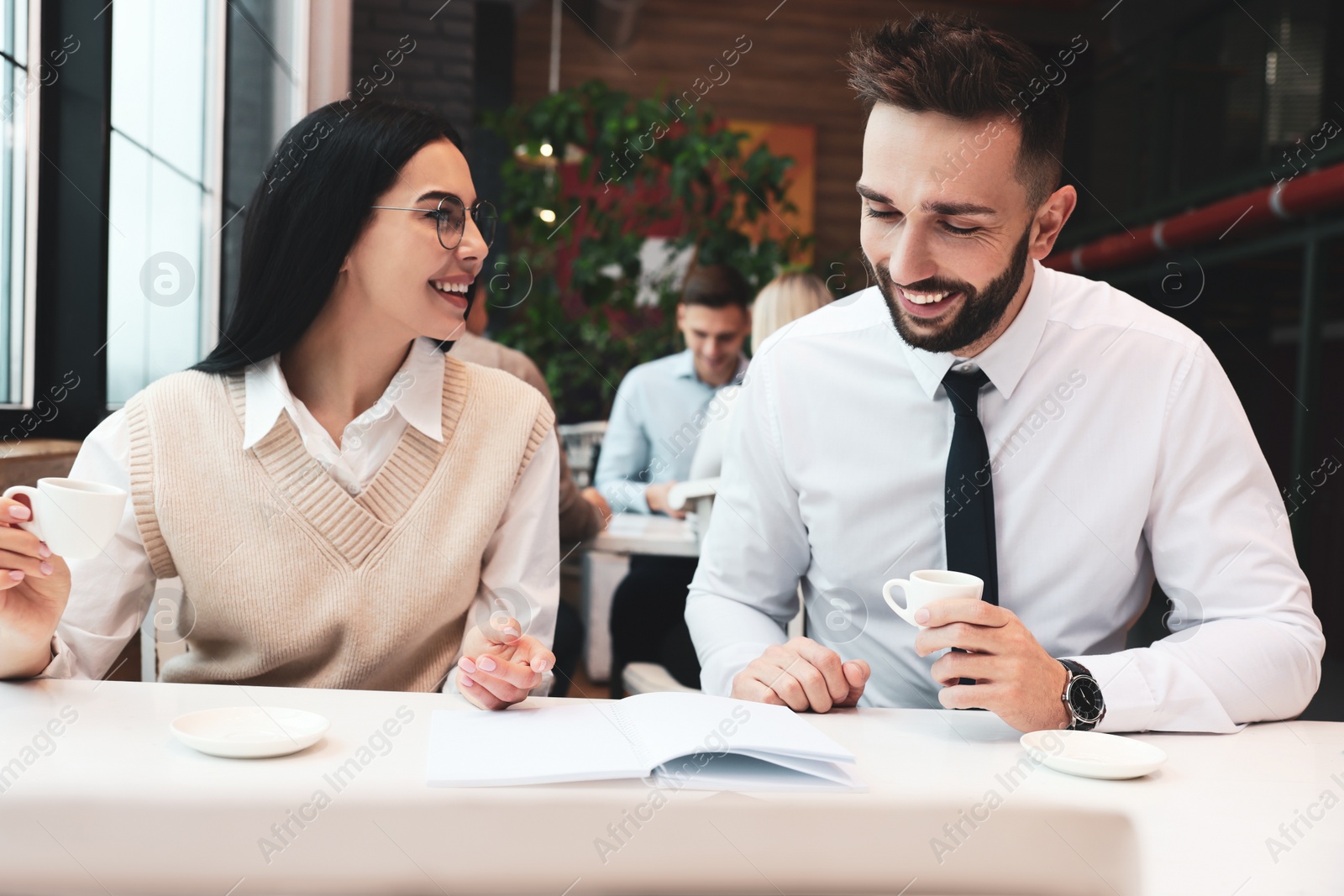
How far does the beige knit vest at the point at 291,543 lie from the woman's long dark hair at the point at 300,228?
8 cm

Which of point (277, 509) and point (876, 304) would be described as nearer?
point (277, 509)

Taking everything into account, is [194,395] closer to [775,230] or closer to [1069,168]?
[775,230]

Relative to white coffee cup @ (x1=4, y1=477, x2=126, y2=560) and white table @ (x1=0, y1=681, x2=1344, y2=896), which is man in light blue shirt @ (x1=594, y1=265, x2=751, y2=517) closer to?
white coffee cup @ (x1=4, y1=477, x2=126, y2=560)

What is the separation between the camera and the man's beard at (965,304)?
1.44 m

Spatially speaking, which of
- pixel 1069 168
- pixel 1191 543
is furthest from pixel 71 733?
pixel 1069 168

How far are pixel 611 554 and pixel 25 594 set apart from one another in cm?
209

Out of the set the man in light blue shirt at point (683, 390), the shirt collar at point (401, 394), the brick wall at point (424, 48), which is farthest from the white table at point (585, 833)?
the brick wall at point (424, 48)

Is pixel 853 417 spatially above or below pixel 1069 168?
below

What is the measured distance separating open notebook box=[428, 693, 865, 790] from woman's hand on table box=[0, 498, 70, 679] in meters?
0.47

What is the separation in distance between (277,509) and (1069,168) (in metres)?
7.56

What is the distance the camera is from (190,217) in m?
3.41

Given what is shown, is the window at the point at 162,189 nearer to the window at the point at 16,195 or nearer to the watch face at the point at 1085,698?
the window at the point at 16,195

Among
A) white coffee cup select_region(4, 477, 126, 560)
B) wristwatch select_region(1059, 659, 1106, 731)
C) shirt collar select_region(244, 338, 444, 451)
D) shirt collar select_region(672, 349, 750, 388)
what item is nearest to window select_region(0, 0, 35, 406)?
shirt collar select_region(244, 338, 444, 451)

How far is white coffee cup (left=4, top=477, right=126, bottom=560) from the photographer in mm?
1031
